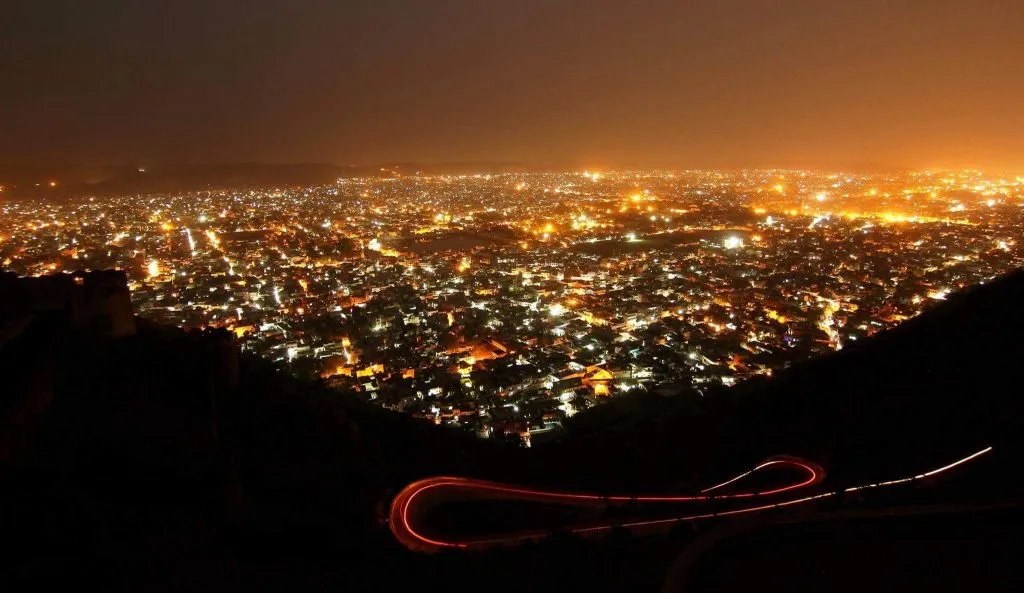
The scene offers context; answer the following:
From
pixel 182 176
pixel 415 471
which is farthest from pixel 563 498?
pixel 182 176

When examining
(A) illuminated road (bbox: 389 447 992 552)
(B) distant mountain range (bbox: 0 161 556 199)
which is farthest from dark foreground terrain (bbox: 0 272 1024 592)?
(B) distant mountain range (bbox: 0 161 556 199)

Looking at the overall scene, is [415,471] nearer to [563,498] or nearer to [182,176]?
[563,498]

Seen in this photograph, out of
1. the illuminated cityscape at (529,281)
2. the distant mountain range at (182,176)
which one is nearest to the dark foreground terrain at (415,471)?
the illuminated cityscape at (529,281)

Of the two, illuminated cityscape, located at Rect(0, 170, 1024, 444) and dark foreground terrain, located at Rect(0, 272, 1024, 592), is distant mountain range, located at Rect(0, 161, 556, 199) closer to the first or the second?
illuminated cityscape, located at Rect(0, 170, 1024, 444)

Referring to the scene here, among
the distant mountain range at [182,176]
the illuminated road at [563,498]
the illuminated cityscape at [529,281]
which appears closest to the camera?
the illuminated road at [563,498]

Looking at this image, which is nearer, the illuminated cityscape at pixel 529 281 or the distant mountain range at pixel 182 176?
the illuminated cityscape at pixel 529 281

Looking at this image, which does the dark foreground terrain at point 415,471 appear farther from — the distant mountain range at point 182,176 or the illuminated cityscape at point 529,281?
the distant mountain range at point 182,176
